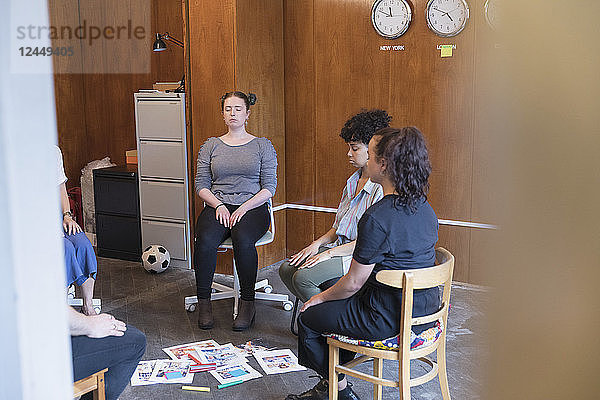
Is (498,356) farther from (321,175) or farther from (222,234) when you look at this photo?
(321,175)

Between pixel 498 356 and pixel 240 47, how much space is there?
177 inches

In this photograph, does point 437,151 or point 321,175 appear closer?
point 437,151

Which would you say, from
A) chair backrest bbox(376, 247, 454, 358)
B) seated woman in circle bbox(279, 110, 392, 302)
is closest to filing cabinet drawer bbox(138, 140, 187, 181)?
seated woman in circle bbox(279, 110, 392, 302)

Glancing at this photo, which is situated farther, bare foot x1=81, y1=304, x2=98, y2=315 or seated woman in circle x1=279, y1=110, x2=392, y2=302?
bare foot x1=81, y1=304, x2=98, y2=315

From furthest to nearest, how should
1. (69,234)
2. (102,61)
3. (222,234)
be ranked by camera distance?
(102,61)
(222,234)
(69,234)

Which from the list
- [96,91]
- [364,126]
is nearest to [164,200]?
[96,91]

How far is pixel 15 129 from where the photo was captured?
61 centimetres

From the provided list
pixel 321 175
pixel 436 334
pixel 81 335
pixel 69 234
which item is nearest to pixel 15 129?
pixel 81 335

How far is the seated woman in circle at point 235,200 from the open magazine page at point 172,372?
490mm

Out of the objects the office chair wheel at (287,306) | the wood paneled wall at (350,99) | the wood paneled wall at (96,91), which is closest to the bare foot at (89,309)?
the office chair wheel at (287,306)

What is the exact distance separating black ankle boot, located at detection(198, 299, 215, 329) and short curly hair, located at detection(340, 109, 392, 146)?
1473 mm

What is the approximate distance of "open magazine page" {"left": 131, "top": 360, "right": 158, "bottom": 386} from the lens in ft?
10.4

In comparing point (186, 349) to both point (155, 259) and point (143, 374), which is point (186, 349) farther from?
point (155, 259)

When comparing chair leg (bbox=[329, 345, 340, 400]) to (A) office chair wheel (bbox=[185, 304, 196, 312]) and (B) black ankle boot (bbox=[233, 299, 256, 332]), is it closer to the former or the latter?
(B) black ankle boot (bbox=[233, 299, 256, 332])
